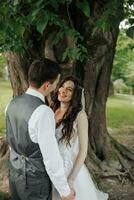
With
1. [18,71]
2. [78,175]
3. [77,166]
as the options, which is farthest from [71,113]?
[18,71]

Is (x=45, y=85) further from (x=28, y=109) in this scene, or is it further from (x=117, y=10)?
(x=117, y=10)

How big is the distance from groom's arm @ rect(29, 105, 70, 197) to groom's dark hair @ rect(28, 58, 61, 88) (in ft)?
0.67

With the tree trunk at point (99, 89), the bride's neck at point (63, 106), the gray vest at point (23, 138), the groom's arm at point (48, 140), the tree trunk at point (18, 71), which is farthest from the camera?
the tree trunk at point (99, 89)

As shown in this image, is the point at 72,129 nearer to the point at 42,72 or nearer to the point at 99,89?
the point at 42,72

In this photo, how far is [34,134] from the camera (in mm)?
3334

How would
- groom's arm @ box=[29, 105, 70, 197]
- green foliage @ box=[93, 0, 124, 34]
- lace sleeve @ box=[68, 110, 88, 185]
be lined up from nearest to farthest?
groom's arm @ box=[29, 105, 70, 197]
green foliage @ box=[93, 0, 124, 34]
lace sleeve @ box=[68, 110, 88, 185]

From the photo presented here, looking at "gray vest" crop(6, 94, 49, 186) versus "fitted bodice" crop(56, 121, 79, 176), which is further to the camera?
"fitted bodice" crop(56, 121, 79, 176)

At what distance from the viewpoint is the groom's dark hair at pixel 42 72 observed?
11.1ft

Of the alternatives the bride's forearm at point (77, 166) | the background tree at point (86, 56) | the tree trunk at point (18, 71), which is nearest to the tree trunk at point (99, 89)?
the background tree at point (86, 56)

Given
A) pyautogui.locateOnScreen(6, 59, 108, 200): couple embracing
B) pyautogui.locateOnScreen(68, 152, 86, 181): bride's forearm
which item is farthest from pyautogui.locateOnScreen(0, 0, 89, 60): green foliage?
pyautogui.locateOnScreen(68, 152, 86, 181): bride's forearm

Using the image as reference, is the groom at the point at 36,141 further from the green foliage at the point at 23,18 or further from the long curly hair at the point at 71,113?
the long curly hair at the point at 71,113

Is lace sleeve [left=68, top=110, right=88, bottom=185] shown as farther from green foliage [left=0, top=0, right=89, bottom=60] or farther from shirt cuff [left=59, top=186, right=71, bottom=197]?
green foliage [left=0, top=0, right=89, bottom=60]

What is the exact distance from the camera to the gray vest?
3371mm

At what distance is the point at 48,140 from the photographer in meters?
3.26
